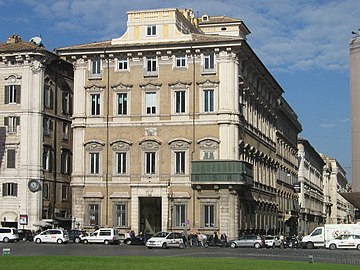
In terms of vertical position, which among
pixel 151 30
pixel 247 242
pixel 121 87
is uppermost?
pixel 151 30

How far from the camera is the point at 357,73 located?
39.9m

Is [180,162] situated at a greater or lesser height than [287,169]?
lesser

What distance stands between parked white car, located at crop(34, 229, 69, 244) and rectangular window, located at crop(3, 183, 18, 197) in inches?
385

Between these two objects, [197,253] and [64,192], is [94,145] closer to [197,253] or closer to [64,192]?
[64,192]

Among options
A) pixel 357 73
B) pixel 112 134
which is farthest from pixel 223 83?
pixel 357 73

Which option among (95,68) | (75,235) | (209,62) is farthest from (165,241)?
(95,68)

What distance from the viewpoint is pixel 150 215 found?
76.9 metres

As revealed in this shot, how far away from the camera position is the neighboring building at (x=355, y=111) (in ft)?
129

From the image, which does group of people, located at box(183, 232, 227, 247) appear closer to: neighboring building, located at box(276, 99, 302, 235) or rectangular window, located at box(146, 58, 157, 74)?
rectangular window, located at box(146, 58, 157, 74)

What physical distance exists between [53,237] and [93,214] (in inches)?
251

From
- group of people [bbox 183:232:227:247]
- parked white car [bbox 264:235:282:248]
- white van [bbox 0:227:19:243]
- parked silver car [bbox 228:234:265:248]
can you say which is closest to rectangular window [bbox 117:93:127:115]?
group of people [bbox 183:232:227:247]

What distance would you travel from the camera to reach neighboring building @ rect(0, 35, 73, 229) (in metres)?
79.2

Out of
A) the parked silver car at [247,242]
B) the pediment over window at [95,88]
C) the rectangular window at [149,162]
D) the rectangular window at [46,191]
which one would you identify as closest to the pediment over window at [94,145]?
the rectangular window at [149,162]

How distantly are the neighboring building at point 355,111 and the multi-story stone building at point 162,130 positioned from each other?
31619 mm
